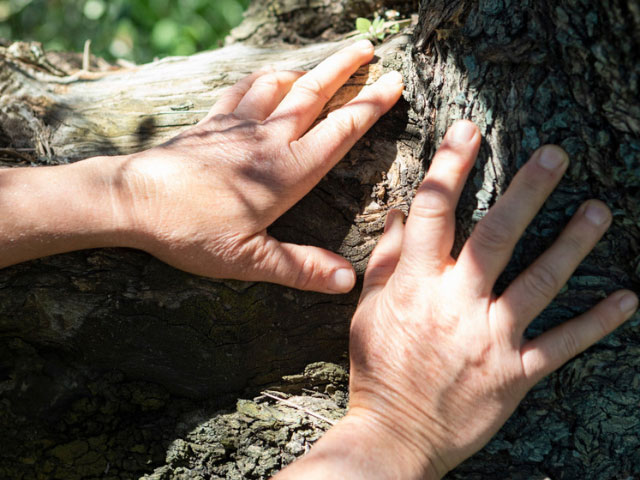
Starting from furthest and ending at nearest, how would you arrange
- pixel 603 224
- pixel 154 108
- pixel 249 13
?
1. pixel 249 13
2. pixel 154 108
3. pixel 603 224

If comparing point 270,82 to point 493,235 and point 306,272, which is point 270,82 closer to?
point 306,272

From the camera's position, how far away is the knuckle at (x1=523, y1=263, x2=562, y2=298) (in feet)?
5.89

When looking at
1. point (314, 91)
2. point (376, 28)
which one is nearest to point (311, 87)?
point (314, 91)

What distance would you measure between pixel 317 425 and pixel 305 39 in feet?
7.85

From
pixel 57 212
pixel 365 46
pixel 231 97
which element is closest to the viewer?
pixel 57 212

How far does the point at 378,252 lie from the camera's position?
2186mm

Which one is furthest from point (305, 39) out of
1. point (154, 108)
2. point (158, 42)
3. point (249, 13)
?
point (158, 42)

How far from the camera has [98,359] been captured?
2.38 m

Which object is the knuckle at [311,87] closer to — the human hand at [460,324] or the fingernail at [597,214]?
the human hand at [460,324]

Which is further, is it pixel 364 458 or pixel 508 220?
pixel 364 458

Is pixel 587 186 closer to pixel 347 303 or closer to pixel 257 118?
pixel 347 303

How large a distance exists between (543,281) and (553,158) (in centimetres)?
42

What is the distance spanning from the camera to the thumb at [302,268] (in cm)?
212

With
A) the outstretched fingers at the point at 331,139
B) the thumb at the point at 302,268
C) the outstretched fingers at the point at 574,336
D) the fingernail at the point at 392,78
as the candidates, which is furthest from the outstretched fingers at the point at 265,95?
the outstretched fingers at the point at 574,336
